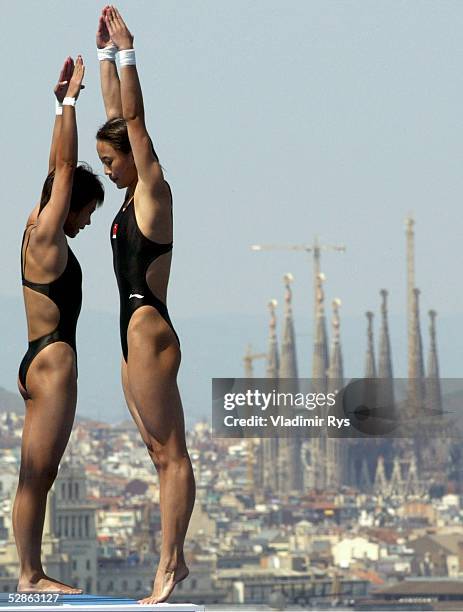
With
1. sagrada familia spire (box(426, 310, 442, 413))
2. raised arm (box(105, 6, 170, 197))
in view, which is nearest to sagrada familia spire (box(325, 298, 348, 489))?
sagrada familia spire (box(426, 310, 442, 413))

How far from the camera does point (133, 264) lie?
4.09 metres

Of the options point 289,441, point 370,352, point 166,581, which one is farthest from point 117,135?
point 289,441

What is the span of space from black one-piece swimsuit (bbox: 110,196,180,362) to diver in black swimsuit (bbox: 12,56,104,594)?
0.16 metres

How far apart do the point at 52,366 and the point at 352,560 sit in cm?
5098

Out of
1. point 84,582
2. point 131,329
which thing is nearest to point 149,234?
point 131,329

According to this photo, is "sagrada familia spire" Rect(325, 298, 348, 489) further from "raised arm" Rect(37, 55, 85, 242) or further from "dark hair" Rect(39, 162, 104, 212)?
"raised arm" Rect(37, 55, 85, 242)

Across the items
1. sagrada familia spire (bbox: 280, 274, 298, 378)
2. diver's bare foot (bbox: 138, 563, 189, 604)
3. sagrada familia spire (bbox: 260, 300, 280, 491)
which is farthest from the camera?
sagrada familia spire (bbox: 260, 300, 280, 491)

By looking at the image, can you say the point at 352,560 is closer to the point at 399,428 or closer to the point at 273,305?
the point at 399,428

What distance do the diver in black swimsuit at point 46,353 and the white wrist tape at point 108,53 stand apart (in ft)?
0.19

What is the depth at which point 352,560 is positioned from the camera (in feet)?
178

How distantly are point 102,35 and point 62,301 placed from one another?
0.66 meters

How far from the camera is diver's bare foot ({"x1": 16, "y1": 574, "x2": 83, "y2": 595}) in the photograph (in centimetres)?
412

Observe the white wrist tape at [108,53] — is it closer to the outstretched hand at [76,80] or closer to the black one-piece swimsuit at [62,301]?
the outstretched hand at [76,80]

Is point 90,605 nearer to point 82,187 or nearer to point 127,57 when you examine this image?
point 82,187
